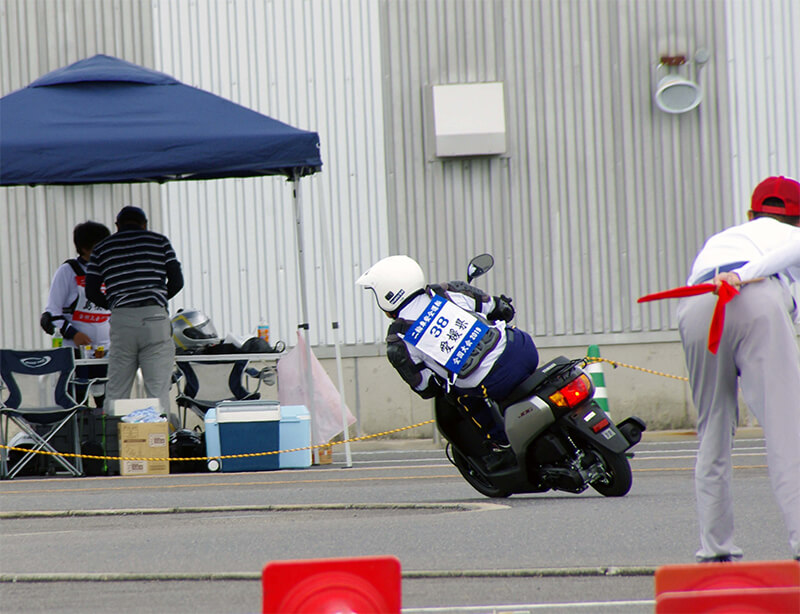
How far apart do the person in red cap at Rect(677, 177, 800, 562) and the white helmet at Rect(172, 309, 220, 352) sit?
26.2 ft

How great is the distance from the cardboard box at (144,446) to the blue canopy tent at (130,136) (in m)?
2.14

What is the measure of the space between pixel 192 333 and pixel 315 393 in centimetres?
146

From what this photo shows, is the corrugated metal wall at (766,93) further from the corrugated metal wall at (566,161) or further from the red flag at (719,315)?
the red flag at (719,315)

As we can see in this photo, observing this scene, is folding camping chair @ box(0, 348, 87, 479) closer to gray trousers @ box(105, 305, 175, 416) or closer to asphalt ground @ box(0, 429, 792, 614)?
gray trousers @ box(105, 305, 175, 416)

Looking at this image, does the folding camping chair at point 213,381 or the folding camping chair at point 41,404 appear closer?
the folding camping chair at point 41,404

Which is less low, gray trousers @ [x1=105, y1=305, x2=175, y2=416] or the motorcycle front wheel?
gray trousers @ [x1=105, y1=305, x2=175, y2=416]

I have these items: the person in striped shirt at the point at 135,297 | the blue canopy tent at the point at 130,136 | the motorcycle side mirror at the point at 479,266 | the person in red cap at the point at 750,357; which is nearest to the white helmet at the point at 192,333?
the person in striped shirt at the point at 135,297

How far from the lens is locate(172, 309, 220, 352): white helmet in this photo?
13.2 meters

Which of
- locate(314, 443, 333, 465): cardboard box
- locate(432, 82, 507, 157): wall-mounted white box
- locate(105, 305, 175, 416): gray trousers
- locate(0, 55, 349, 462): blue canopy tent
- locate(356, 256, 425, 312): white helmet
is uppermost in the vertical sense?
locate(432, 82, 507, 157): wall-mounted white box

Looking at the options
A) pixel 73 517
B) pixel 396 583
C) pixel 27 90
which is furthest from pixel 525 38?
pixel 396 583

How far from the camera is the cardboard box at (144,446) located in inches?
464

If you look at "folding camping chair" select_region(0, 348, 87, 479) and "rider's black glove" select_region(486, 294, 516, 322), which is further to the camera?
"folding camping chair" select_region(0, 348, 87, 479)

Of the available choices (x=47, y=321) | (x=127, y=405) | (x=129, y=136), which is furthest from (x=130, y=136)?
(x=127, y=405)

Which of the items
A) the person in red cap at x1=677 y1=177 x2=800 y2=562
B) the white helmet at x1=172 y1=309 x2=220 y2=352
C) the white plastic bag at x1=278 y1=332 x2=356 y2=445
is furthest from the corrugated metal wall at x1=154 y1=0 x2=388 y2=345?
the person in red cap at x1=677 y1=177 x2=800 y2=562
